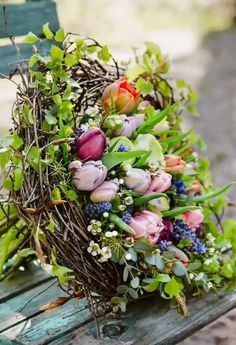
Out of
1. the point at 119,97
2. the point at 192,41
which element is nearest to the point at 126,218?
the point at 119,97

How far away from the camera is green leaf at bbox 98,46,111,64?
1470 millimetres

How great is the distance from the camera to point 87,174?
1.29 metres

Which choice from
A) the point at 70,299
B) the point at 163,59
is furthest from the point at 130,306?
the point at 163,59

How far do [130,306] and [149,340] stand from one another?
0.40ft

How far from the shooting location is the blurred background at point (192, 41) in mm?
3912

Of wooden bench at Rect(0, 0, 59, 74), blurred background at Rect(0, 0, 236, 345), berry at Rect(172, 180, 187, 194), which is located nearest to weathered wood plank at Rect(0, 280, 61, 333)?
berry at Rect(172, 180, 187, 194)

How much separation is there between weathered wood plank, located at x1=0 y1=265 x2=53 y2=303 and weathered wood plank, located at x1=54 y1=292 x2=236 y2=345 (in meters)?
0.24

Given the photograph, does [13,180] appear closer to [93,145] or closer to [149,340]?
[93,145]

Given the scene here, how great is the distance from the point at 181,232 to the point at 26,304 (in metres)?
0.33

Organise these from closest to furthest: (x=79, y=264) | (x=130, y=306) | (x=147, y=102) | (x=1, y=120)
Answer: (x=79, y=264) → (x=130, y=306) → (x=147, y=102) → (x=1, y=120)

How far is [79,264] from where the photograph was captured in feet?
4.30

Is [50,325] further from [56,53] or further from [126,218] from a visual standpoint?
[56,53]

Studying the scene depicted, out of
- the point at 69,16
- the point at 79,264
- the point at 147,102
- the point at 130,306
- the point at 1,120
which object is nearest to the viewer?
the point at 79,264

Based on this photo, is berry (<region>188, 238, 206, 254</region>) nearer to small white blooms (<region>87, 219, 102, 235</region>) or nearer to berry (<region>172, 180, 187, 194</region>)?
berry (<region>172, 180, 187, 194</region>)
